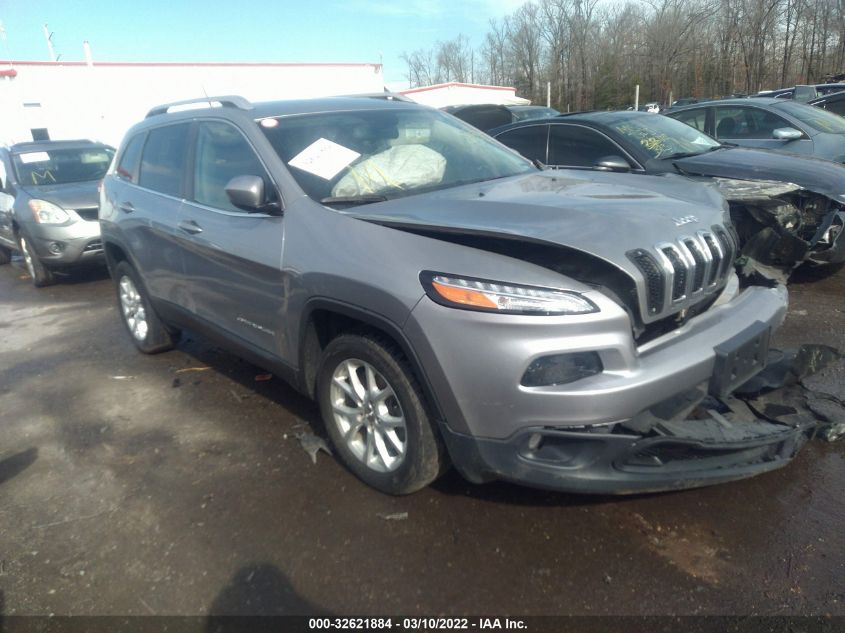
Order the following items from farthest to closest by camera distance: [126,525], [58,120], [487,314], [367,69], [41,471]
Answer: [367,69] < [58,120] < [41,471] < [126,525] < [487,314]

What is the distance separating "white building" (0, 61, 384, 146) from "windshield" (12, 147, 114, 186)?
1538 cm

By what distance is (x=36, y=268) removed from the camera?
8.06m

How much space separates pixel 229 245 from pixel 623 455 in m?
2.29

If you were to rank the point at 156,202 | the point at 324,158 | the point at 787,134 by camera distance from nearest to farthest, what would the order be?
the point at 324,158
the point at 156,202
the point at 787,134

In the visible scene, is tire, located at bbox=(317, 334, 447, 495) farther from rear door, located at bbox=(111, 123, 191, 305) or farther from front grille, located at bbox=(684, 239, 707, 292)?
rear door, located at bbox=(111, 123, 191, 305)

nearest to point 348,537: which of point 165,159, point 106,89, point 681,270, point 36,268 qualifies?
point 681,270

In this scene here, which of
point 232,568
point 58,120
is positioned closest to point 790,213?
point 232,568

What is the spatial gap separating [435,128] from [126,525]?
2.76m

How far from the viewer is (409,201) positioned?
3039 millimetres

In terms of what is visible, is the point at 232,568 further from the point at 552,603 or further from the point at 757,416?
the point at 757,416

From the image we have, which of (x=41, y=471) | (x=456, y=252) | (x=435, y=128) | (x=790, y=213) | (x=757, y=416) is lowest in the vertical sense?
(x=41, y=471)

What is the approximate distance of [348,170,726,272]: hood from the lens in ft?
8.04

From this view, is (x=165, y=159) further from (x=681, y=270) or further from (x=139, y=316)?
(x=681, y=270)

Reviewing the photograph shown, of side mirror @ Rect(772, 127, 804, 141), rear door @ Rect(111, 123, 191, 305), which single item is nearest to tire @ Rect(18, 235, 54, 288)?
rear door @ Rect(111, 123, 191, 305)
